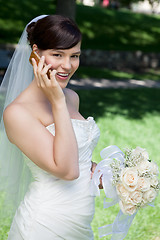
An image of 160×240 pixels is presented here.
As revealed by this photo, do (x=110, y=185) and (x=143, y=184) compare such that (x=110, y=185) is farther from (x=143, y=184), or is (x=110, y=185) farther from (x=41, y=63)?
(x=41, y=63)

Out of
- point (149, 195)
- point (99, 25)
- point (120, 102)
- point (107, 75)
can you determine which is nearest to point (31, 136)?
point (149, 195)

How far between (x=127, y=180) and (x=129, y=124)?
702 centimetres

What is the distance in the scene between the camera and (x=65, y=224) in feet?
8.77

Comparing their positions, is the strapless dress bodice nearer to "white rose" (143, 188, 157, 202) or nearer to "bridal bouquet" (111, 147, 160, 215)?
"bridal bouquet" (111, 147, 160, 215)

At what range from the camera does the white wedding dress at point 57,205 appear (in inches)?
104

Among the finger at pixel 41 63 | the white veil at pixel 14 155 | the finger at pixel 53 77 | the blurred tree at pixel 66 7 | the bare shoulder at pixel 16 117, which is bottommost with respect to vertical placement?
the blurred tree at pixel 66 7

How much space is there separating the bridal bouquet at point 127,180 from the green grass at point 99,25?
15.3 meters

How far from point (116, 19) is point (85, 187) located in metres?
22.6

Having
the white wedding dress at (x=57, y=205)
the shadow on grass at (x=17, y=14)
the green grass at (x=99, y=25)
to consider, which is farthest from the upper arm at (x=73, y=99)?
the green grass at (x=99, y=25)

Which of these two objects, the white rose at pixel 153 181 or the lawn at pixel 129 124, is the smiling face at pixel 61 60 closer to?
the white rose at pixel 153 181

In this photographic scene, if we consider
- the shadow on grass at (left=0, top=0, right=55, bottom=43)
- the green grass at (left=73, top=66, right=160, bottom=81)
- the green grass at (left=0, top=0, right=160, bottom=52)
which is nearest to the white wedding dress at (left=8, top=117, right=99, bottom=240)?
the green grass at (left=73, top=66, right=160, bottom=81)

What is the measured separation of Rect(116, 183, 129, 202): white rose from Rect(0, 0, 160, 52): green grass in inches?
607

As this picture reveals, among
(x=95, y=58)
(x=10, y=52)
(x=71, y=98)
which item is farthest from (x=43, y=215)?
(x=95, y=58)

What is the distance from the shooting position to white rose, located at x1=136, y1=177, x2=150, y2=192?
8.69 ft
